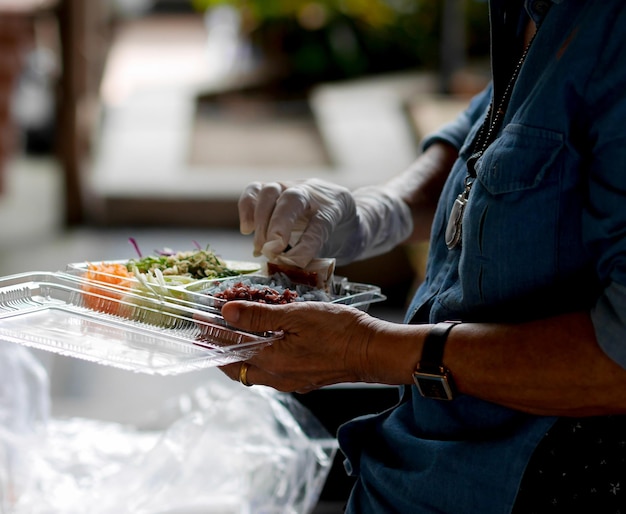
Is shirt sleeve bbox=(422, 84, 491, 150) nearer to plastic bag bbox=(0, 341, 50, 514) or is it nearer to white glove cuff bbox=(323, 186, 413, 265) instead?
white glove cuff bbox=(323, 186, 413, 265)

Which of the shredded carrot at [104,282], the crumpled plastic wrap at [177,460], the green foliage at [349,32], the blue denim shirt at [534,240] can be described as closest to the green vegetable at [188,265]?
the shredded carrot at [104,282]

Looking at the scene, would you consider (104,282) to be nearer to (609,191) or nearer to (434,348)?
(434,348)

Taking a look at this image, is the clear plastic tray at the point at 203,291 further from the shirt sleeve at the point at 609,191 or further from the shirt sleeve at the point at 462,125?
the shirt sleeve at the point at 609,191

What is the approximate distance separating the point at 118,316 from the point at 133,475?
21.3 inches

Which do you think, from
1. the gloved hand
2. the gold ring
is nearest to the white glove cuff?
the gloved hand

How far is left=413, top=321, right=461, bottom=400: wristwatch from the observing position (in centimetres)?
108

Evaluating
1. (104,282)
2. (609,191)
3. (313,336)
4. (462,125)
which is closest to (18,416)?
(104,282)

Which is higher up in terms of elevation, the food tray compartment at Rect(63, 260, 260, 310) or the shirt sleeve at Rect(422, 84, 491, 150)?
the shirt sleeve at Rect(422, 84, 491, 150)

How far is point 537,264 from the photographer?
1.04 m

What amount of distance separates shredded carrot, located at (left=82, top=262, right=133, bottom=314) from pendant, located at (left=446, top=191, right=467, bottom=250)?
0.46m

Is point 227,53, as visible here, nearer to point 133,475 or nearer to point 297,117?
point 297,117

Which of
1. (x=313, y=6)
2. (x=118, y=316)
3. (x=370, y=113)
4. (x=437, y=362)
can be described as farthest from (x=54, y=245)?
(x=437, y=362)

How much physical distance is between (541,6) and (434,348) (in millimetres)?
417

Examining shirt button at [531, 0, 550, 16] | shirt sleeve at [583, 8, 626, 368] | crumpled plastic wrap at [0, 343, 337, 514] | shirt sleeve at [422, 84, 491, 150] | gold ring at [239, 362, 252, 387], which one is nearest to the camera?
shirt sleeve at [583, 8, 626, 368]
